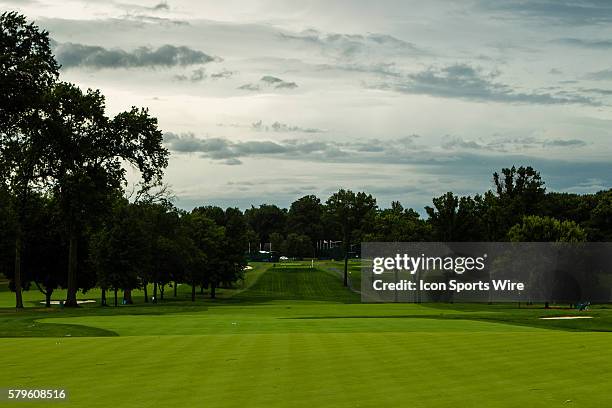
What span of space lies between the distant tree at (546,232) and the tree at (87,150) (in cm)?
4222

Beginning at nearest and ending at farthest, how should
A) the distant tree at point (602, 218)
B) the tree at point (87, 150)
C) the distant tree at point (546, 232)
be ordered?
the tree at point (87, 150), the distant tree at point (546, 232), the distant tree at point (602, 218)

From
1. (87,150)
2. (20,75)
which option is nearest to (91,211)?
(87,150)

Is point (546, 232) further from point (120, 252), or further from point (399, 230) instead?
point (120, 252)

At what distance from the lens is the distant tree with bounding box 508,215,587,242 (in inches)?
3442

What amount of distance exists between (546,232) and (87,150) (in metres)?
52.3

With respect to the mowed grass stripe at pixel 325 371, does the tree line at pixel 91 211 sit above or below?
above

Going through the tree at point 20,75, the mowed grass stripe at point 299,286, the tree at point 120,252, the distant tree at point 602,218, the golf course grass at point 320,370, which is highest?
the tree at point 20,75

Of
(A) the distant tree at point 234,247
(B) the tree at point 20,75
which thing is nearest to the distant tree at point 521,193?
(A) the distant tree at point 234,247

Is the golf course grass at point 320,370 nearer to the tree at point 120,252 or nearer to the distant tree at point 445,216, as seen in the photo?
the tree at point 120,252

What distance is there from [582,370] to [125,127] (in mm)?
60248

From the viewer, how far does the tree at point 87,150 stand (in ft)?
226

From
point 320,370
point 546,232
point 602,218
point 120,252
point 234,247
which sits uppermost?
point 602,218

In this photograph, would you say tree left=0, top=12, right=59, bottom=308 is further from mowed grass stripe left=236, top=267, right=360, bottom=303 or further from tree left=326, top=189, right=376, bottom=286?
tree left=326, top=189, right=376, bottom=286

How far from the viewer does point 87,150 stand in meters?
70.3
